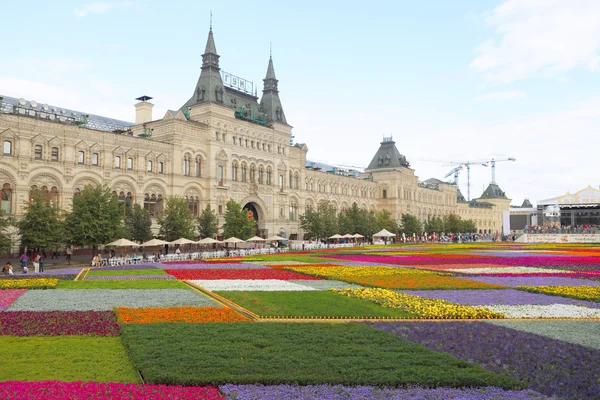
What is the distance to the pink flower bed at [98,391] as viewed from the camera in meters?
11.3

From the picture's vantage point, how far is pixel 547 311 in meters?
22.6

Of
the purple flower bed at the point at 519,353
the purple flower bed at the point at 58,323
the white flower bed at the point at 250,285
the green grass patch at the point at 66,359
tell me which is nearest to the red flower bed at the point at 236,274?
the white flower bed at the point at 250,285

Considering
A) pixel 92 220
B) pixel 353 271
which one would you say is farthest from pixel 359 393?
pixel 92 220

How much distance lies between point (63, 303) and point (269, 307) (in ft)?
31.6

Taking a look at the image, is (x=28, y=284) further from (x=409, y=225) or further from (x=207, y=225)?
(x=409, y=225)

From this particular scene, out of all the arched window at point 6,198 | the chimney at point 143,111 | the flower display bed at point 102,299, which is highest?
the chimney at point 143,111

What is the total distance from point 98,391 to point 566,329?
15989 millimetres

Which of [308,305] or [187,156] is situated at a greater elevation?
[187,156]

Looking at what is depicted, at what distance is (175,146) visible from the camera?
71.2m

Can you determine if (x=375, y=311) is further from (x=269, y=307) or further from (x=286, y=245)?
(x=286, y=245)

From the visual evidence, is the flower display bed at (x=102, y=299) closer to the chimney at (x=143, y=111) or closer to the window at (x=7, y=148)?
the window at (x=7, y=148)

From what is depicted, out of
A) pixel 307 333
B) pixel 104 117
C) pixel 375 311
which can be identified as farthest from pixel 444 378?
pixel 104 117

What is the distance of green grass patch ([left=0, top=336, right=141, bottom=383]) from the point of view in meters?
13.1

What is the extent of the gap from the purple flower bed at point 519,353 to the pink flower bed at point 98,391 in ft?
24.9
